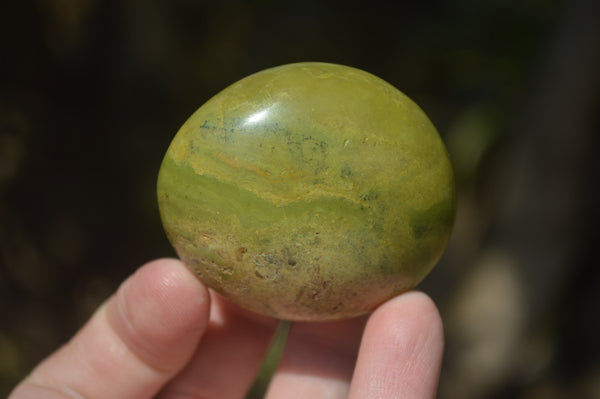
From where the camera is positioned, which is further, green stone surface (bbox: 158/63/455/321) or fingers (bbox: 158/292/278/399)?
fingers (bbox: 158/292/278/399)


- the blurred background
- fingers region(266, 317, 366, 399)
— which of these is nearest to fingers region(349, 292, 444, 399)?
fingers region(266, 317, 366, 399)

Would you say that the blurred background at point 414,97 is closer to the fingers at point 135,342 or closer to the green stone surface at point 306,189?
the green stone surface at point 306,189

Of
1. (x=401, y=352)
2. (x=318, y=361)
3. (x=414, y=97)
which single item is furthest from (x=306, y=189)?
(x=414, y=97)

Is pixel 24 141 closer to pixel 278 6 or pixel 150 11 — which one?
pixel 150 11

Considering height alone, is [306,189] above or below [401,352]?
above

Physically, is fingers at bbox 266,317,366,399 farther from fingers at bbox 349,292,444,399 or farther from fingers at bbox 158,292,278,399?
fingers at bbox 349,292,444,399

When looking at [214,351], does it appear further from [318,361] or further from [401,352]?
[401,352]
